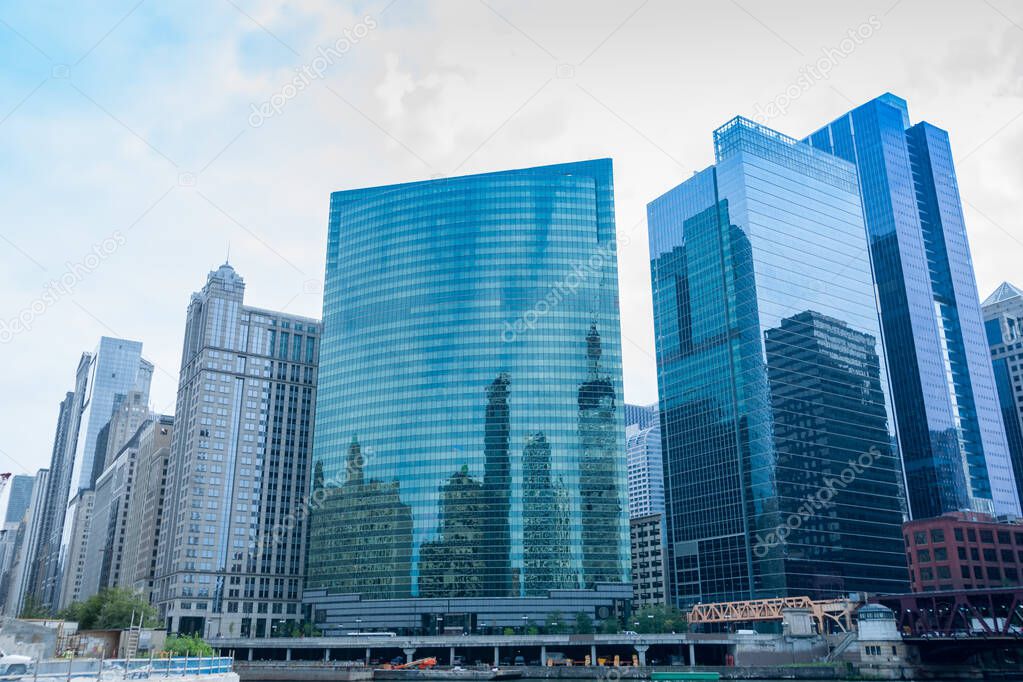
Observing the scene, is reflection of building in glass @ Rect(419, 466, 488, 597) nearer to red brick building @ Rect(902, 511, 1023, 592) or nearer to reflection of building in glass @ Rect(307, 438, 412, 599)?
reflection of building in glass @ Rect(307, 438, 412, 599)

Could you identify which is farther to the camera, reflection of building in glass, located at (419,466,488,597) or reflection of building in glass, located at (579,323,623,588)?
reflection of building in glass, located at (579,323,623,588)

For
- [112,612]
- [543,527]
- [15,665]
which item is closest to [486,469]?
[543,527]

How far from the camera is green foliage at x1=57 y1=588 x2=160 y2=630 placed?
157750 mm

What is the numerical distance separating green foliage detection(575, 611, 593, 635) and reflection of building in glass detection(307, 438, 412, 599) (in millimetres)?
36843

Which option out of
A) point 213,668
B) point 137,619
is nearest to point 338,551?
point 137,619

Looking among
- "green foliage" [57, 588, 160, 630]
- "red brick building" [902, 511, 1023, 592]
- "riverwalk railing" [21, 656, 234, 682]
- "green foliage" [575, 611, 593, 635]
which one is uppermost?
"red brick building" [902, 511, 1023, 592]

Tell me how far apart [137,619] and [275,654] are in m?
29.5

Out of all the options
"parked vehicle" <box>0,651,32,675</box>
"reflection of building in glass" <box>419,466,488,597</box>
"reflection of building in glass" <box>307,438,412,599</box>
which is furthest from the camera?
"reflection of building in glass" <box>307,438,412,599</box>

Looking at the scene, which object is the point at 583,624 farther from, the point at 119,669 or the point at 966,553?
the point at 119,669

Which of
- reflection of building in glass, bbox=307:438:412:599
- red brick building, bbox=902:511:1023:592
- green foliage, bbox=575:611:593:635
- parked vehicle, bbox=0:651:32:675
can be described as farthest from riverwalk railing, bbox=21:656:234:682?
red brick building, bbox=902:511:1023:592

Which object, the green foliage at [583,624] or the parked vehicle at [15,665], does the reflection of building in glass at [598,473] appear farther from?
the parked vehicle at [15,665]

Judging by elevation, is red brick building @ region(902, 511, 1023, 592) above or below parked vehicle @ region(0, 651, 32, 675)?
above

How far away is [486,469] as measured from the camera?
187 metres

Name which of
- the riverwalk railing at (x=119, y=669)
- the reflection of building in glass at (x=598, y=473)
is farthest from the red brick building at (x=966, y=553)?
the riverwalk railing at (x=119, y=669)
